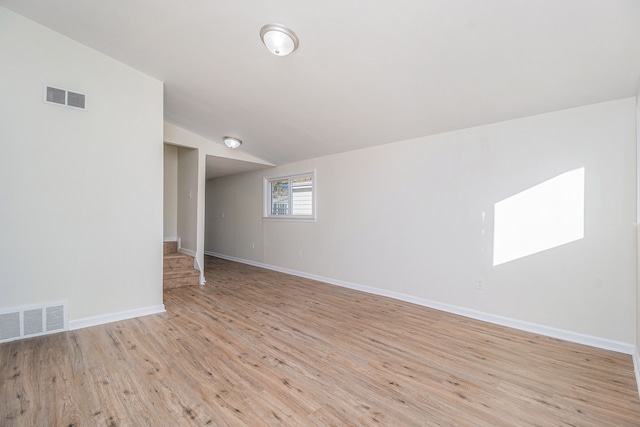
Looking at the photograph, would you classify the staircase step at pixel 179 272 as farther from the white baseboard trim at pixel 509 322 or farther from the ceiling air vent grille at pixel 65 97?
the ceiling air vent grille at pixel 65 97

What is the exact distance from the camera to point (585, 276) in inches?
105

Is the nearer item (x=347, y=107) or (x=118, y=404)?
(x=118, y=404)

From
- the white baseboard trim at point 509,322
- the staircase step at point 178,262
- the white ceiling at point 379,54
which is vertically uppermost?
the white ceiling at point 379,54

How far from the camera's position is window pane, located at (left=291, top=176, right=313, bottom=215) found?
548 centimetres

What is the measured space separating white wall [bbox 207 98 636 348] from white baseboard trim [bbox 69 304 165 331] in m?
2.59

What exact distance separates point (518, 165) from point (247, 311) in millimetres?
3334

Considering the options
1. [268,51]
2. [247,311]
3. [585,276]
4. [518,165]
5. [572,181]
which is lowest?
[247,311]

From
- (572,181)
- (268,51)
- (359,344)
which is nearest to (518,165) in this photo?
(572,181)

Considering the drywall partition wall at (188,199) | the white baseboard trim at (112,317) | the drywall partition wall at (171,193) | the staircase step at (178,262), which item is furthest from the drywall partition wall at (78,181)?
the drywall partition wall at (171,193)

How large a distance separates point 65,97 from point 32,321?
214 cm

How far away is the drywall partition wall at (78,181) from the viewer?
8.83 ft

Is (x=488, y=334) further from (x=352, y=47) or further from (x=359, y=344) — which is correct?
(x=352, y=47)

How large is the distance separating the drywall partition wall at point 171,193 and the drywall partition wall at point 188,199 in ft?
0.35

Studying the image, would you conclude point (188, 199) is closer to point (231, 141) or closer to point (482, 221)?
point (231, 141)
